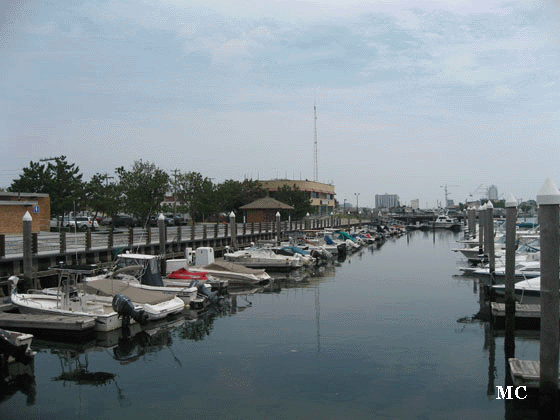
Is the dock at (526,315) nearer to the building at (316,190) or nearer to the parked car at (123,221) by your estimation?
the parked car at (123,221)

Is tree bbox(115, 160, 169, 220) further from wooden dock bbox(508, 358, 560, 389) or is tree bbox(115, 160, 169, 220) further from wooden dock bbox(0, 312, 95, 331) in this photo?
wooden dock bbox(508, 358, 560, 389)

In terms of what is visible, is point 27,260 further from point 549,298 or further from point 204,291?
point 549,298

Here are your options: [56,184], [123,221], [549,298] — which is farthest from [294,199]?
[549,298]

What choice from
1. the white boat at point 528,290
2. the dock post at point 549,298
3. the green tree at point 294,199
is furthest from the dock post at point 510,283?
the green tree at point 294,199

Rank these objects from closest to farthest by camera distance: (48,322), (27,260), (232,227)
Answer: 1. (48,322)
2. (27,260)
3. (232,227)

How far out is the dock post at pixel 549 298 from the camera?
10.8m

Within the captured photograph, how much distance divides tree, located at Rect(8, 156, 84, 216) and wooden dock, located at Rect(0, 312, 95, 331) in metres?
38.3

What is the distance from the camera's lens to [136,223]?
64375mm

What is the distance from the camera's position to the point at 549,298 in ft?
35.4

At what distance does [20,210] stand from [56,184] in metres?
14.6

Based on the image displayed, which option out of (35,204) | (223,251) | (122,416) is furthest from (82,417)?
(35,204)

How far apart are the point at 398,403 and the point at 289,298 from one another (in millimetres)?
14732

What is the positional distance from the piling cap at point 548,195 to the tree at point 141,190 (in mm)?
51186

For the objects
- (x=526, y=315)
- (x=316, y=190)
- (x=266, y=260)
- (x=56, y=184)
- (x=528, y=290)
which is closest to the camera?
(x=526, y=315)
